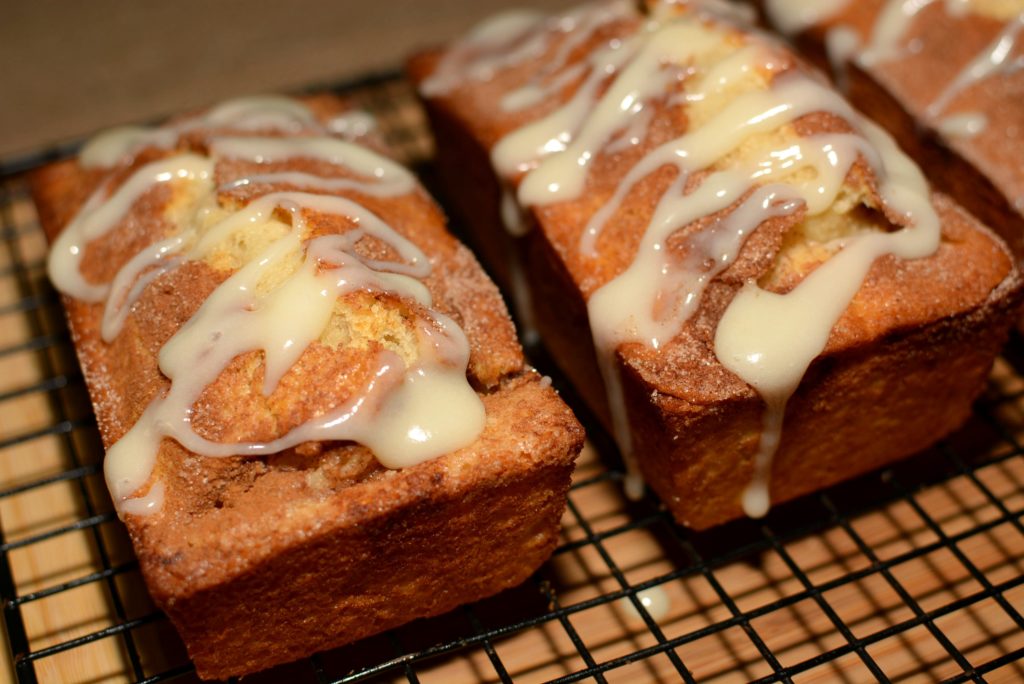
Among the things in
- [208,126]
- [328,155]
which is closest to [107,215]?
[208,126]

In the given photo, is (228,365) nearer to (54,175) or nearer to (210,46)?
(54,175)

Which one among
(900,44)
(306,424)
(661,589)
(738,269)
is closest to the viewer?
(306,424)

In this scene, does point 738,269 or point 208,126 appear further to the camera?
point 208,126

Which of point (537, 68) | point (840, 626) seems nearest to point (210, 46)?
point (537, 68)

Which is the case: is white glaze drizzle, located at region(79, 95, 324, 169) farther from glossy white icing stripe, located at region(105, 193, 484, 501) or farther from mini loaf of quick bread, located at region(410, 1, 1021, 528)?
glossy white icing stripe, located at region(105, 193, 484, 501)

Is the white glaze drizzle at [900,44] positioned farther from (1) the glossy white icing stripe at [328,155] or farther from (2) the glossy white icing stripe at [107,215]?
(2) the glossy white icing stripe at [107,215]

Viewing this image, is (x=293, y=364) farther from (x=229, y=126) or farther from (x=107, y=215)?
(x=229, y=126)

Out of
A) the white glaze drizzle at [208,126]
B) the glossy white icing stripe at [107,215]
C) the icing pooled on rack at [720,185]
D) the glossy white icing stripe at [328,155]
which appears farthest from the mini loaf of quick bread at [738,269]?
the glossy white icing stripe at [107,215]
